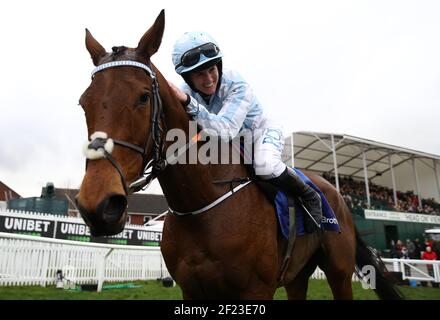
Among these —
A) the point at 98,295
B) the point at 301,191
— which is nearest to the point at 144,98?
the point at 301,191

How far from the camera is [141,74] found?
2029mm

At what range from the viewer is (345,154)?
2975 centimetres

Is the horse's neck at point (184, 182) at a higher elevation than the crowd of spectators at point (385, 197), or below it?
below

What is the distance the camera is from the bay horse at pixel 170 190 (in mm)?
1699

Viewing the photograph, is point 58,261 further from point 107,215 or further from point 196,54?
point 107,215

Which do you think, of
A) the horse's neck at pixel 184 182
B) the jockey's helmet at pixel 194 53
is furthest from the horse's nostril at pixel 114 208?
the jockey's helmet at pixel 194 53

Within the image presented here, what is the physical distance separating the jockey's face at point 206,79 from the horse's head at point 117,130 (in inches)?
26.4

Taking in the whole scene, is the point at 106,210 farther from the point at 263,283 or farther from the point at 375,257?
the point at 375,257

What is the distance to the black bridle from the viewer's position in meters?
1.71

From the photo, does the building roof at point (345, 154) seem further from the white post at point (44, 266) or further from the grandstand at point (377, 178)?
the white post at point (44, 266)

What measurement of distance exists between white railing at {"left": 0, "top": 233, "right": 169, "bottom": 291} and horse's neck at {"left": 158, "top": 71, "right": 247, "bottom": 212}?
7.23 m

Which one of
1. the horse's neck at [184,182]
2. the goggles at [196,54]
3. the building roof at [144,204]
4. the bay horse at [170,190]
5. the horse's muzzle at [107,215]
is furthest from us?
the building roof at [144,204]

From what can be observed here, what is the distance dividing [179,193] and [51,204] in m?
14.8
